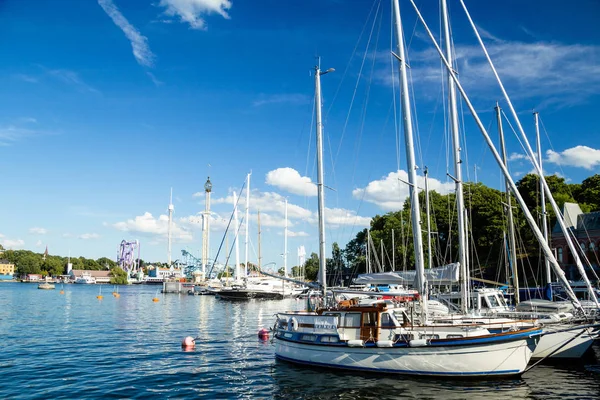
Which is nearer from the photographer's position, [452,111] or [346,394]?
[346,394]

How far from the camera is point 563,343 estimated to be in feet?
79.4

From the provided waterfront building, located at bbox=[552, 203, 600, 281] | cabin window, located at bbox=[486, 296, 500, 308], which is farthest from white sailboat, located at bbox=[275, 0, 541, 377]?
waterfront building, located at bbox=[552, 203, 600, 281]

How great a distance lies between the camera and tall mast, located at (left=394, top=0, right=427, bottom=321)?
22.9 m

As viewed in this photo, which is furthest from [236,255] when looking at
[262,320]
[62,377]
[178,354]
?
[62,377]

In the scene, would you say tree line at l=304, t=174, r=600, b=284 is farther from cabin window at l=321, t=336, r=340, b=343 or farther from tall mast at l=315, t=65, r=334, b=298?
cabin window at l=321, t=336, r=340, b=343

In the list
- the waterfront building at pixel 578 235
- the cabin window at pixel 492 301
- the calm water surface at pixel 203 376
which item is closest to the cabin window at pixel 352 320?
the calm water surface at pixel 203 376

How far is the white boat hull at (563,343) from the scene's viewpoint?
79.8 feet

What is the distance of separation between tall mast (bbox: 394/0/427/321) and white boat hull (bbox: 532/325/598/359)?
7291 millimetres

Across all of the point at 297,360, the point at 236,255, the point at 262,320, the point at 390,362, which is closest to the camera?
the point at 390,362

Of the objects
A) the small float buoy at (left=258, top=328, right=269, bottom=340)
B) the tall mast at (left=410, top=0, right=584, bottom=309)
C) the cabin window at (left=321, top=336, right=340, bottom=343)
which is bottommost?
the small float buoy at (left=258, top=328, right=269, bottom=340)

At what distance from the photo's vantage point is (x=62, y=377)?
23359 millimetres

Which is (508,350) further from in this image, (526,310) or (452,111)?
(452,111)

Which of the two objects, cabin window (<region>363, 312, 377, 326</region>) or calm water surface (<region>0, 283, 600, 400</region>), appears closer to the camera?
calm water surface (<region>0, 283, 600, 400</region>)

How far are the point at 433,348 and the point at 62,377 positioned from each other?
18.3 m
